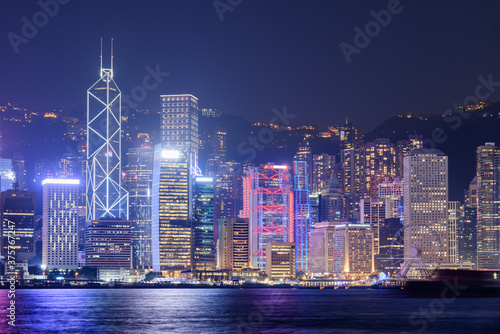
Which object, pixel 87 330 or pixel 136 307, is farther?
pixel 136 307

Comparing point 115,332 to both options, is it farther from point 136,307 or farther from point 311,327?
point 136,307

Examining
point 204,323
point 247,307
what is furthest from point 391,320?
point 247,307

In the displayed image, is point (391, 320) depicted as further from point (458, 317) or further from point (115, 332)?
point (115, 332)

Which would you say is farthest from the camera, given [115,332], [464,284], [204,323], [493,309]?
[464,284]

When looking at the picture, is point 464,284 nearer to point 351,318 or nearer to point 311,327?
point 351,318

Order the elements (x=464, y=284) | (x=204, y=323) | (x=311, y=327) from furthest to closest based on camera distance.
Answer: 1. (x=464, y=284)
2. (x=204, y=323)
3. (x=311, y=327)

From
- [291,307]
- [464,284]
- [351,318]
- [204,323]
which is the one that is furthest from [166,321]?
[464,284]

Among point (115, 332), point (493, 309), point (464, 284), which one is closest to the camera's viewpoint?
point (115, 332)

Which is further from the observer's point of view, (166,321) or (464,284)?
(464,284)

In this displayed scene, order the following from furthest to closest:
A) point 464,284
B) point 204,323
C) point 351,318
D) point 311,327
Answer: point 464,284 < point 351,318 < point 204,323 < point 311,327
